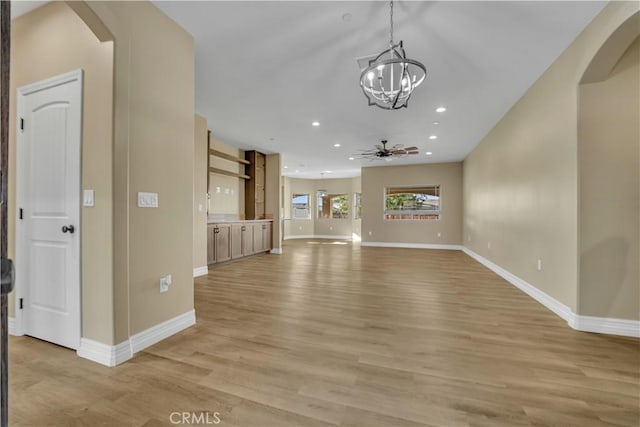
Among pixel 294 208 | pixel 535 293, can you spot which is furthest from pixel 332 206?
pixel 535 293

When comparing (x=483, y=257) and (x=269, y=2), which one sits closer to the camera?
(x=269, y=2)

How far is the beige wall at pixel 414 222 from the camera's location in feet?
28.1

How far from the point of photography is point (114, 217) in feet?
6.06

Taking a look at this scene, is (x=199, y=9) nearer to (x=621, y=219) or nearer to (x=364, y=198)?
(x=621, y=219)

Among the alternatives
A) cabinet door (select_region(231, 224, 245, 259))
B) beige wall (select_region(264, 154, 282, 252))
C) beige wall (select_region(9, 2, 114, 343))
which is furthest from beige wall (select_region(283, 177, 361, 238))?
beige wall (select_region(9, 2, 114, 343))

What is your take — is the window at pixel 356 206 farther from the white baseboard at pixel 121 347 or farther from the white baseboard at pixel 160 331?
the white baseboard at pixel 121 347

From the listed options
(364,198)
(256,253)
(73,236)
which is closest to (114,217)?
(73,236)

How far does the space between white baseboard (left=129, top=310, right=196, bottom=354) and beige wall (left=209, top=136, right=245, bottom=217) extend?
12.7 feet

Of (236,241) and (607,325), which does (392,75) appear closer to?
(607,325)

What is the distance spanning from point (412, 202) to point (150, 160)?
8.28m

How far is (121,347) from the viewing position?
1.89 m

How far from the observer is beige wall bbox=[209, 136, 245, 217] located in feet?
20.0

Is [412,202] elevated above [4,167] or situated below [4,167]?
above

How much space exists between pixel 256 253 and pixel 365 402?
5.70 metres
